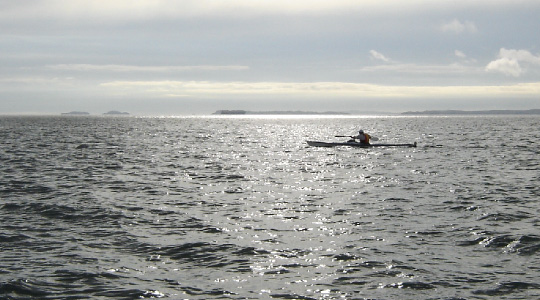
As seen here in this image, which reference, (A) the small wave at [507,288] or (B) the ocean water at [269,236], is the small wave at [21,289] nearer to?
(B) the ocean water at [269,236]

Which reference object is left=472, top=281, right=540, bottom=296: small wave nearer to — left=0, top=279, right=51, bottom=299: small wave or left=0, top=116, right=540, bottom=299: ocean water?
→ left=0, top=116, right=540, bottom=299: ocean water

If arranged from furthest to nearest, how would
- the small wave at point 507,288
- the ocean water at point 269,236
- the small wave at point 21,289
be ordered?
the ocean water at point 269,236 → the small wave at point 507,288 → the small wave at point 21,289

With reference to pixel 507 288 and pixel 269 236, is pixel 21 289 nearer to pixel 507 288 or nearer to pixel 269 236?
pixel 269 236

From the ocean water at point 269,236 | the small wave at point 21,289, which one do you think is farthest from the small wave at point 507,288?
the small wave at point 21,289

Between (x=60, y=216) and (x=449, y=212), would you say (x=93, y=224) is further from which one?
(x=449, y=212)

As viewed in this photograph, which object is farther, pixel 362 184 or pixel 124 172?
pixel 124 172

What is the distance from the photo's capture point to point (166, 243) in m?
15.2

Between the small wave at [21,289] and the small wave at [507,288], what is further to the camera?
the small wave at [507,288]

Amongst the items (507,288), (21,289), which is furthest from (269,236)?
(21,289)

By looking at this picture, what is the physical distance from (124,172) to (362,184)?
14691 mm

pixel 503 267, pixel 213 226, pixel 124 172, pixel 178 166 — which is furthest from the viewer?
pixel 178 166

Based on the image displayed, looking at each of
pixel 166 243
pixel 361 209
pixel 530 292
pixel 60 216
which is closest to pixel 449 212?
pixel 361 209

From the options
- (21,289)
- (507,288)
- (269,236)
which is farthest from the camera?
(269,236)

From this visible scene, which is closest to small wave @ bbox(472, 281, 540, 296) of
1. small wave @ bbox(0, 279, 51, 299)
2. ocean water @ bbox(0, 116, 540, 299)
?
ocean water @ bbox(0, 116, 540, 299)
